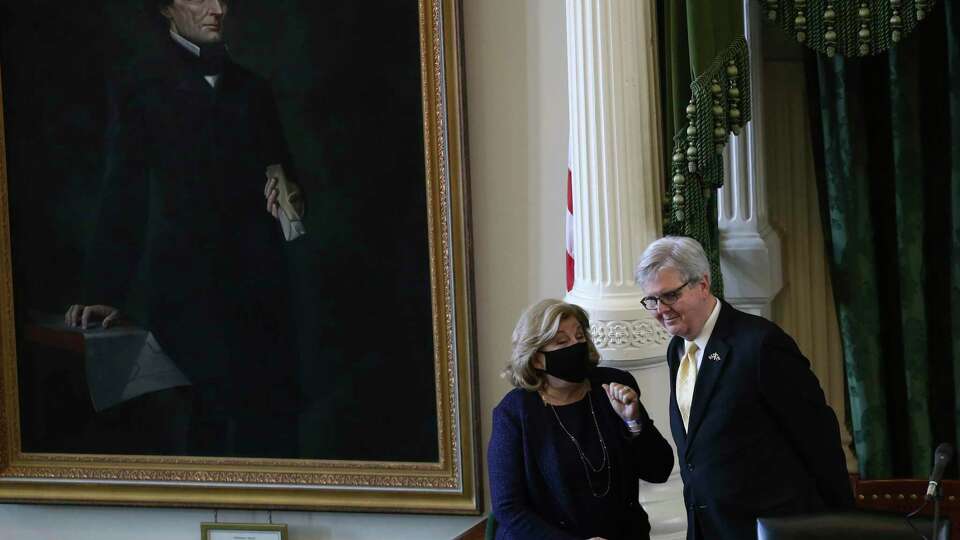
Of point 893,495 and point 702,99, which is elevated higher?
point 702,99

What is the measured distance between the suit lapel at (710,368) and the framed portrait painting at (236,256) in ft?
7.02

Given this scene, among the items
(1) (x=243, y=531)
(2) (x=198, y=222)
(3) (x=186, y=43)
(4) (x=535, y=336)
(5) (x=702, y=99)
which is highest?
(3) (x=186, y=43)

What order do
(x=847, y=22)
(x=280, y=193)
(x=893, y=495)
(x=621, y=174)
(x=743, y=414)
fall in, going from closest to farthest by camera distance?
(x=743, y=414)
(x=893, y=495)
(x=847, y=22)
(x=621, y=174)
(x=280, y=193)

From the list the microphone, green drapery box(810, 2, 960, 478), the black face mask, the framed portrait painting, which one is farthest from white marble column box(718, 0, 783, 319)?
the microphone

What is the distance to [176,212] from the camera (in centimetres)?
596

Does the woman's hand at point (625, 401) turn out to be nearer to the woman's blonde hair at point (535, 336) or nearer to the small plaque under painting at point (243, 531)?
the woman's blonde hair at point (535, 336)

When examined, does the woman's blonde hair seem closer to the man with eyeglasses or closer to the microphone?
the man with eyeglasses

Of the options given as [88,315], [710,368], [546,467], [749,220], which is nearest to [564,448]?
[546,467]

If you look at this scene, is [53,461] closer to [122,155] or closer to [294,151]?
[122,155]

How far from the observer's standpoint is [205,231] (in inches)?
234

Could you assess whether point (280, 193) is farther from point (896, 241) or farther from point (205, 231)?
point (896, 241)

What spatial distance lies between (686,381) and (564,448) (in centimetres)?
44

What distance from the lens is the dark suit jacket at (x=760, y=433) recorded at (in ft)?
11.3

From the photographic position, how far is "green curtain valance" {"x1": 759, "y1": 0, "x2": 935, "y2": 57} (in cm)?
441
